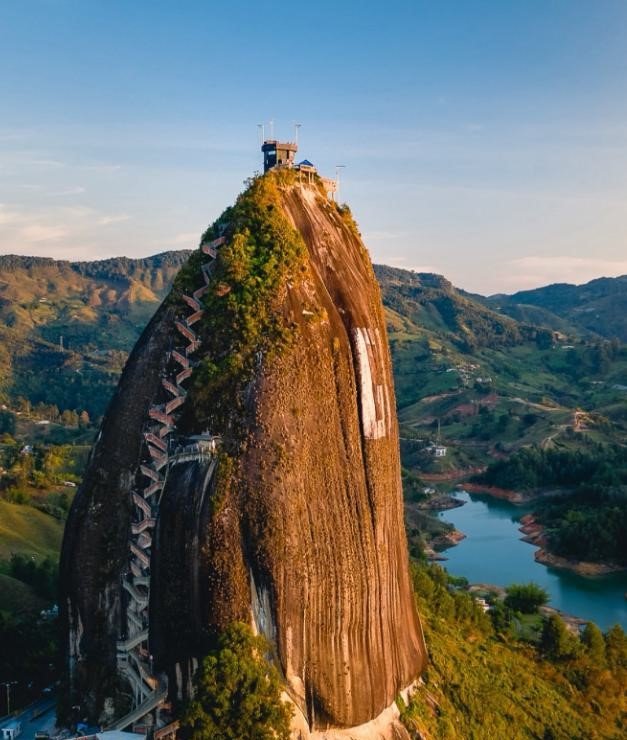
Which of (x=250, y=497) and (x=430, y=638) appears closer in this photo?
(x=250, y=497)

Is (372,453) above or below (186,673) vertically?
above

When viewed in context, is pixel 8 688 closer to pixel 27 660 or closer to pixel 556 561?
pixel 27 660

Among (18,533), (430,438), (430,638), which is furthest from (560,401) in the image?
(430,638)

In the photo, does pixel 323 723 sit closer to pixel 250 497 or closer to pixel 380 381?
pixel 250 497

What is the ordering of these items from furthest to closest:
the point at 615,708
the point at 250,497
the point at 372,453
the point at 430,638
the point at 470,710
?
1. the point at 615,708
2. the point at 430,638
3. the point at 470,710
4. the point at 372,453
5. the point at 250,497

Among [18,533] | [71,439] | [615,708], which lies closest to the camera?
[615,708]

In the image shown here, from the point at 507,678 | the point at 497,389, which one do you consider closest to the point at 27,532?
the point at 507,678

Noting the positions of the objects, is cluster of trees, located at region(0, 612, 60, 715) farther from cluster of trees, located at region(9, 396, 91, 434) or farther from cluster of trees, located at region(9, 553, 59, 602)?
cluster of trees, located at region(9, 396, 91, 434)
